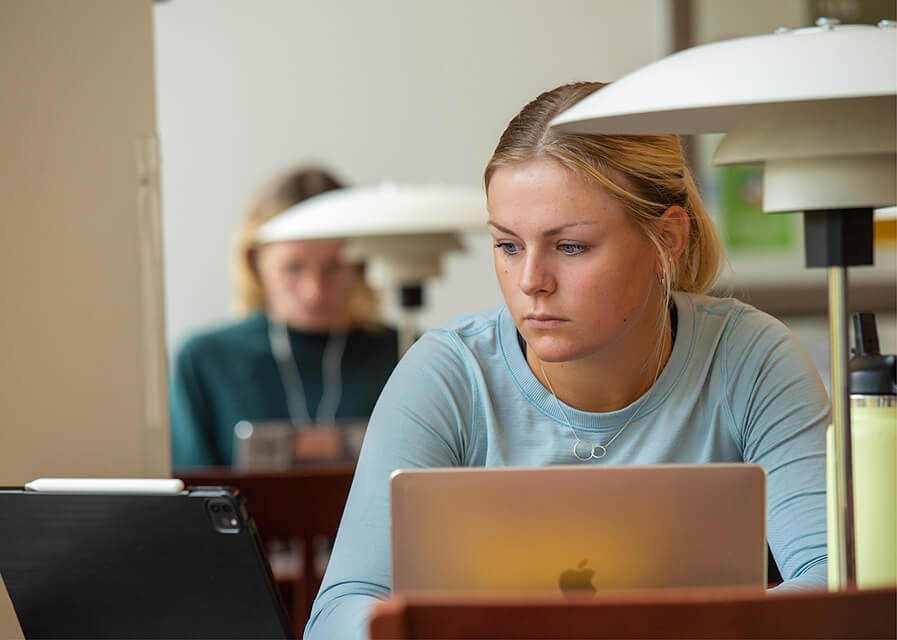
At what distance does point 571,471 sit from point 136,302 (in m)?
0.80

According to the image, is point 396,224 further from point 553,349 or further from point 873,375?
point 873,375

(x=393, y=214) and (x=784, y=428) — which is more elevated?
(x=393, y=214)

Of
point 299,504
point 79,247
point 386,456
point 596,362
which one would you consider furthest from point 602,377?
point 299,504

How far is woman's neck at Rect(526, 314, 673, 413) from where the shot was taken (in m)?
1.32

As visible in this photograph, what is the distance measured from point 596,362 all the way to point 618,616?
0.72 metres

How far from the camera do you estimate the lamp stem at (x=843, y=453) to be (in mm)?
843

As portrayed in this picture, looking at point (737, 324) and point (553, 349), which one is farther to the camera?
point (737, 324)

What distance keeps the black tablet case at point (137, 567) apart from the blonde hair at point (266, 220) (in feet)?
8.73

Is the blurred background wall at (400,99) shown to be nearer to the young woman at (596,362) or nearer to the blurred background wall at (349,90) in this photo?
the blurred background wall at (349,90)

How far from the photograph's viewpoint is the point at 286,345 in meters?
3.71

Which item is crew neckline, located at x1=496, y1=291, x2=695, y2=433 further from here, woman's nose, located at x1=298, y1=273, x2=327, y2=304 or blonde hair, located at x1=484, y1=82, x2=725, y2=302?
woman's nose, located at x1=298, y1=273, x2=327, y2=304

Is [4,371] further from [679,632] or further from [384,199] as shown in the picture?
[384,199]

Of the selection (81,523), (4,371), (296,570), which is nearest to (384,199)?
(296,570)

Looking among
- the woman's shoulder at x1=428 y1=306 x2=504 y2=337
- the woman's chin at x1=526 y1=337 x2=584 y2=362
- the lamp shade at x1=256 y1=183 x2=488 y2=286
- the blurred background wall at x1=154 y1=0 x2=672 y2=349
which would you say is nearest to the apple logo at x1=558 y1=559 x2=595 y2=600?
the woman's chin at x1=526 y1=337 x2=584 y2=362
